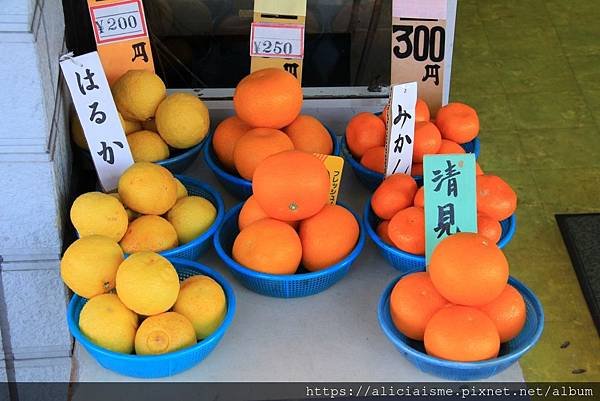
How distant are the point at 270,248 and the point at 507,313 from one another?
36 centimetres

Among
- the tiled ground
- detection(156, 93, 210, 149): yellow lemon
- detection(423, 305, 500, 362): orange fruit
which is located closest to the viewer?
detection(423, 305, 500, 362): orange fruit

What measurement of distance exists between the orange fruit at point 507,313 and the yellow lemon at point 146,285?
45 centimetres

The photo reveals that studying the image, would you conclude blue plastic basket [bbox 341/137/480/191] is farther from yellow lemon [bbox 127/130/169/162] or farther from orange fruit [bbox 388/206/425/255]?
yellow lemon [bbox 127/130/169/162]

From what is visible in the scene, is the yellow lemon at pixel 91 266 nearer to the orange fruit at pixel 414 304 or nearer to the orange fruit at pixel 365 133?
the orange fruit at pixel 414 304

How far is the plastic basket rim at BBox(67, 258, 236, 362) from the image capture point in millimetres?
1088

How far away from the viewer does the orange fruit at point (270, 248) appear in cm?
121

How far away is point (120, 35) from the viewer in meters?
1.44

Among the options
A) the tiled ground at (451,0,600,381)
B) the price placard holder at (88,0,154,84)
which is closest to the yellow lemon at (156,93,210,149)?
the price placard holder at (88,0,154,84)

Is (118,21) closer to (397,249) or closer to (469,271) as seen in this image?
(397,249)

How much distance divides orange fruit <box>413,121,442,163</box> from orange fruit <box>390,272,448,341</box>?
314mm

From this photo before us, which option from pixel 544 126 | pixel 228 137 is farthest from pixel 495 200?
pixel 544 126

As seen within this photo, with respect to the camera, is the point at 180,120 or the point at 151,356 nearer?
the point at 151,356

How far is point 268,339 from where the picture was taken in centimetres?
122

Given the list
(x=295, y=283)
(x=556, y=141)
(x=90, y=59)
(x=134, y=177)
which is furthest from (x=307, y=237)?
(x=556, y=141)
